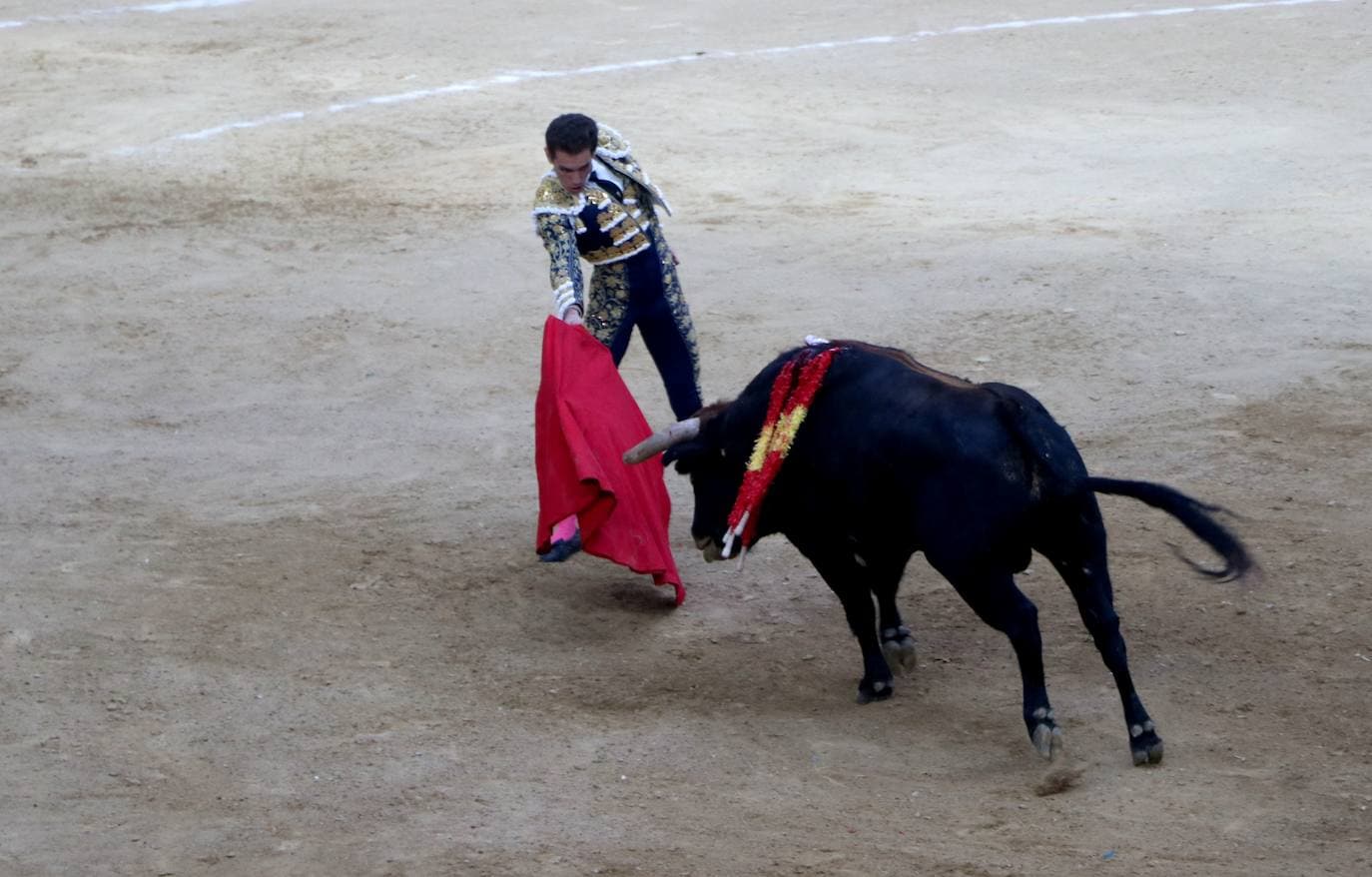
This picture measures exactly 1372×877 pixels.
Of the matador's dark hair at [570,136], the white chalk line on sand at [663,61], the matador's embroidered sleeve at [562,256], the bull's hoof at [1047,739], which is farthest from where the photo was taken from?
the white chalk line on sand at [663,61]

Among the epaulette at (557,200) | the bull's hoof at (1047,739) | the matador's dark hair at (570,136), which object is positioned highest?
the matador's dark hair at (570,136)

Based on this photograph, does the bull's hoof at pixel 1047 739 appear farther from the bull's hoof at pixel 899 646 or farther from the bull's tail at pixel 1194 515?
the bull's hoof at pixel 899 646

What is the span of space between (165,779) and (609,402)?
2126 mm

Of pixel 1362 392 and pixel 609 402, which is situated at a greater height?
→ pixel 609 402

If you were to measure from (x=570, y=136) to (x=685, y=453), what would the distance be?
121 cm

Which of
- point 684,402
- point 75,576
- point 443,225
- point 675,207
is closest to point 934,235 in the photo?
point 675,207

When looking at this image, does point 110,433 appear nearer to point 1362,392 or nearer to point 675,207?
point 675,207

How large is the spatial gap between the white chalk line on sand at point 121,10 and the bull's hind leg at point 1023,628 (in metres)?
12.9

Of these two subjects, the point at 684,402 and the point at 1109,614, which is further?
the point at 684,402

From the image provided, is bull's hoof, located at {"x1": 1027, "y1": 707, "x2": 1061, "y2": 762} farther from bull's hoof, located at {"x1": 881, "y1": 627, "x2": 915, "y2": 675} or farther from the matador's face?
the matador's face

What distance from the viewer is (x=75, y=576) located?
633cm

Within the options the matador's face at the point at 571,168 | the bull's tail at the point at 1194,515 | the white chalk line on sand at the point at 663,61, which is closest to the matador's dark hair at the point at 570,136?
the matador's face at the point at 571,168

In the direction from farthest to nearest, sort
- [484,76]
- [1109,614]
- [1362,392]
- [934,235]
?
[484,76], [934,235], [1362,392], [1109,614]

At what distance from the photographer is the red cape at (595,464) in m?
6.06
